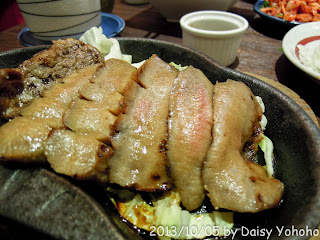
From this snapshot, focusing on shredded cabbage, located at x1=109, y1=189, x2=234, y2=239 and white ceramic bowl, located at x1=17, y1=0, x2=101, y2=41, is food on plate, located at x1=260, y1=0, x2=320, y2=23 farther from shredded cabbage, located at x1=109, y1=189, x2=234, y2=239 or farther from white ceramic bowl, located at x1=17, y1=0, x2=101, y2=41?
shredded cabbage, located at x1=109, y1=189, x2=234, y2=239

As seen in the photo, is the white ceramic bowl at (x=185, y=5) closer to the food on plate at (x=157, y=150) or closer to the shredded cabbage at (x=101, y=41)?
the shredded cabbage at (x=101, y=41)

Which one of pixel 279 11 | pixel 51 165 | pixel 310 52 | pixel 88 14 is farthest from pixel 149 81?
pixel 279 11

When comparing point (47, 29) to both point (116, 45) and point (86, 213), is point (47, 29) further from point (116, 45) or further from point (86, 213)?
point (86, 213)

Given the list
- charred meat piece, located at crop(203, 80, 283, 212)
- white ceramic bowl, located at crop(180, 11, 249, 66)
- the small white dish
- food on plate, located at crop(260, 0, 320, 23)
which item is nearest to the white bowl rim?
white ceramic bowl, located at crop(180, 11, 249, 66)

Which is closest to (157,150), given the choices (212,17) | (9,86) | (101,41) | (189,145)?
(189,145)

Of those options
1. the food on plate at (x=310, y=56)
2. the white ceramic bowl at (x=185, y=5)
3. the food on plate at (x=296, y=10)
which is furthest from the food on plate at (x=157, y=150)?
the food on plate at (x=296, y=10)
